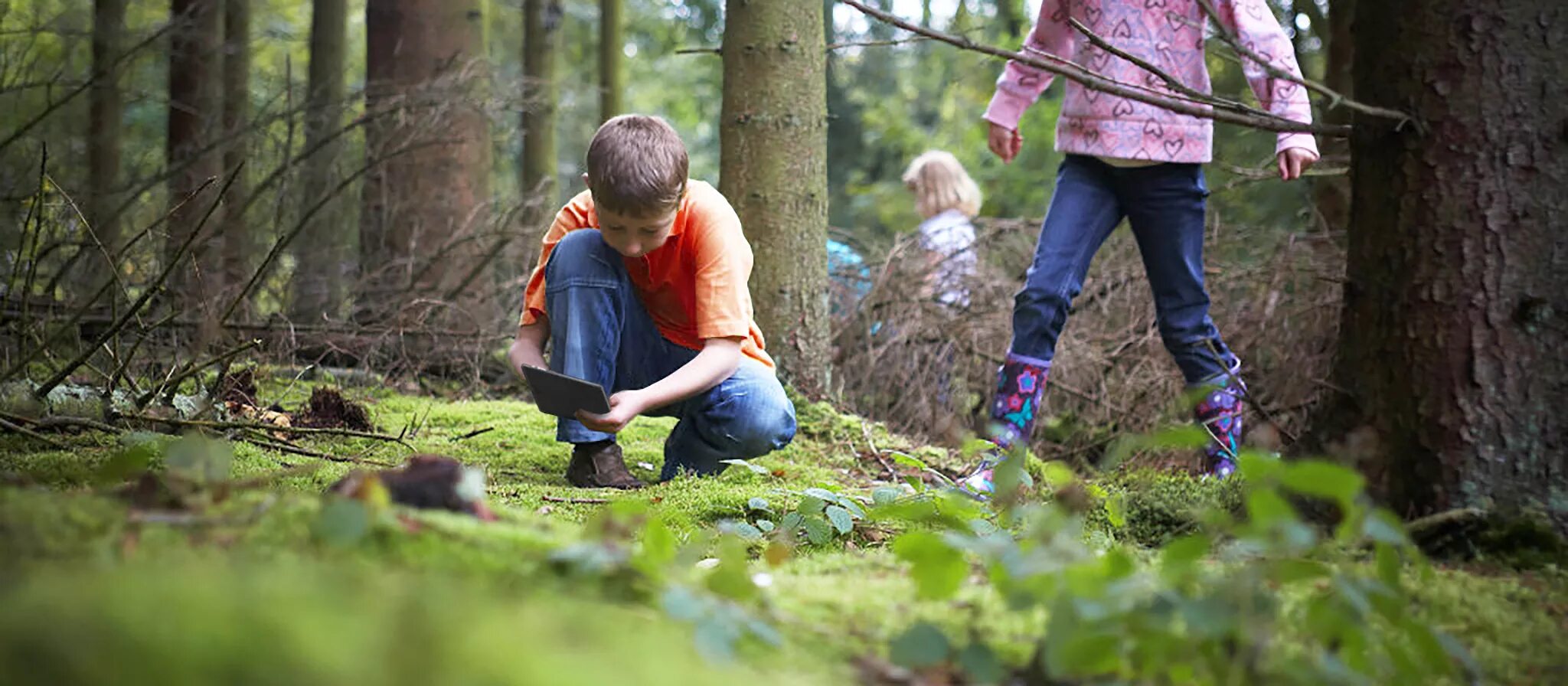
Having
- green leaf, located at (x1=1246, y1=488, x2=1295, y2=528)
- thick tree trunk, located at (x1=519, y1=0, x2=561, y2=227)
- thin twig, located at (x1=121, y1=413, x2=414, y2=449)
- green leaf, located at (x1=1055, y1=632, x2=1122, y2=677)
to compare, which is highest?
thick tree trunk, located at (x1=519, y1=0, x2=561, y2=227)

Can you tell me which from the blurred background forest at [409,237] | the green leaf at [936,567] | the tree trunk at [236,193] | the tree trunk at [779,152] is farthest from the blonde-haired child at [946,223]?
the green leaf at [936,567]

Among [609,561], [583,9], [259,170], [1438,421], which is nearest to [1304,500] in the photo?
[1438,421]

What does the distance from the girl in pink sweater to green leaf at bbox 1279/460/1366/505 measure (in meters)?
2.34

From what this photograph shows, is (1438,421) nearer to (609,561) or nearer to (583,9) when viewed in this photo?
(609,561)

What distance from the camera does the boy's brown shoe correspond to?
335 cm

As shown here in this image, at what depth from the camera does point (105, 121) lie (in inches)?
304

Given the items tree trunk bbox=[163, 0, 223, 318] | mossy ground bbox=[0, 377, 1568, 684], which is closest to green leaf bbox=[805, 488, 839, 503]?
mossy ground bbox=[0, 377, 1568, 684]

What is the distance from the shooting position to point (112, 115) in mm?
7773

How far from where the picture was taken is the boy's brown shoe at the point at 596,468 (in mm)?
3348

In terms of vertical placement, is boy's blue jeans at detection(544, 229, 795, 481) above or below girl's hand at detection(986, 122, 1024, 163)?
below

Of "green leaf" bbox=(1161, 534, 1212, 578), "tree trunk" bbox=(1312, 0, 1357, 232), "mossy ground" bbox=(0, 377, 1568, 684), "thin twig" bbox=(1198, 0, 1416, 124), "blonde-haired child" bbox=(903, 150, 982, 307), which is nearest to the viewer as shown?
"mossy ground" bbox=(0, 377, 1568, 684)

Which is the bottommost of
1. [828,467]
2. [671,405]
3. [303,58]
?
[828,467]

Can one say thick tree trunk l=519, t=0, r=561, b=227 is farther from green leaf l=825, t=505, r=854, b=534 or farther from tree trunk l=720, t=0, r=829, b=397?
green leaf l=825, t=505, r=854, b=534

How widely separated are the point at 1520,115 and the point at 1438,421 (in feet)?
1.79
